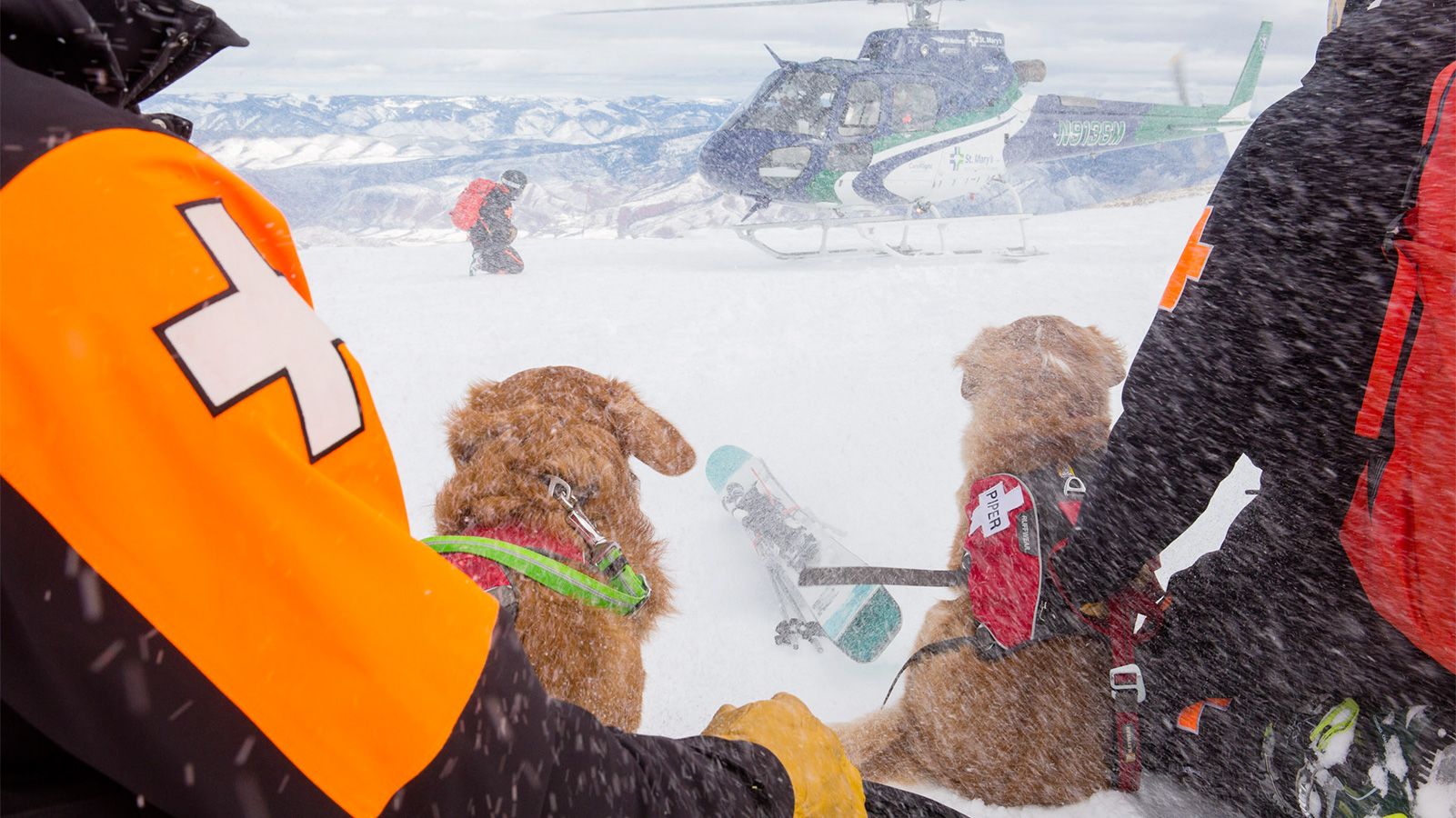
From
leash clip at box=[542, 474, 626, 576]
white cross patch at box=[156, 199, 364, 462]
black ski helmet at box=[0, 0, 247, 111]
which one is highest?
black ski helmet at box=[0, 0, 247, 111]

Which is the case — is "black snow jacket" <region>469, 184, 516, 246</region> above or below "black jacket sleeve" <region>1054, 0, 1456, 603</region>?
below

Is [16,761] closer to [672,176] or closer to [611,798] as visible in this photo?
[611,798]

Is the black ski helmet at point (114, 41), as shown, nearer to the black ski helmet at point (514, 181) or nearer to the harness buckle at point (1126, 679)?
the harness buckle at point (1126, 679)

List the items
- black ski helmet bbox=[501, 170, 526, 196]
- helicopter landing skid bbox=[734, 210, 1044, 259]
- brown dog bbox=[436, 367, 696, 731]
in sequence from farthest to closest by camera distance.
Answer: black ski helmet bbox=[501, 170, 526, 196] → helicopter landing skid bbox=[734, 210, 1044, 259] → brown dog bbox=[436, 367, 696, 731]

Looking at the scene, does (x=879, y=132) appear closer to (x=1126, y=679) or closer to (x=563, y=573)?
(x=1126, y=679)

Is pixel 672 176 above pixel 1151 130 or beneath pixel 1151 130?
beneath

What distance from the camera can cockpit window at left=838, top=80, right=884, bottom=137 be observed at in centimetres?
977

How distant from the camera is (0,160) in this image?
50 cm

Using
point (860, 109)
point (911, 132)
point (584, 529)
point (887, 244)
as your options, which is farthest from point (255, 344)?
point (911, 132)

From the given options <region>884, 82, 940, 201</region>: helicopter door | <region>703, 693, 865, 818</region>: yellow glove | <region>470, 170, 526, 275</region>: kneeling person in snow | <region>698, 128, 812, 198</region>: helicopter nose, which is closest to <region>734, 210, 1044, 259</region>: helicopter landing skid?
<region>884, 82, 940, 201</region>: helicopter door

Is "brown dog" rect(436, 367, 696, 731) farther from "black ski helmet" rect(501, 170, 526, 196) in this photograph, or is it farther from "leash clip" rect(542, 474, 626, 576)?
"black ski helmet" rect(501, 170, 526, 196)

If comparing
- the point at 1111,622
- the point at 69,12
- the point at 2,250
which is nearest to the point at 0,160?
the point at 2,250

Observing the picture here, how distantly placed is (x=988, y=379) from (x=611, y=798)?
6.97ft

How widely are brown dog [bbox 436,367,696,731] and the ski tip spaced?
1871 millimetres
